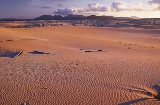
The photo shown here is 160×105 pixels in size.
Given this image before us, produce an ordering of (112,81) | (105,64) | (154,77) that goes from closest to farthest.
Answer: (112,81) → (154,77) → (105,64)

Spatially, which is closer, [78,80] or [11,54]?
[78,80]

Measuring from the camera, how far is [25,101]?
771 cm

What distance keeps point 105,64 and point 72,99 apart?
515cm

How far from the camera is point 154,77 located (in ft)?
35.2

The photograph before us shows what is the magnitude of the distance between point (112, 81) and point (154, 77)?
212 cm

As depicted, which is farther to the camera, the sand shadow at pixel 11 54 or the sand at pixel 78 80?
the sand shadow at pixel 11 54

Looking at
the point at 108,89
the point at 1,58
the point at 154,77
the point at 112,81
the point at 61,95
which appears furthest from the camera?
the point at 1,58

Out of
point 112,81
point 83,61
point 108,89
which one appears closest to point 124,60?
point 83,61

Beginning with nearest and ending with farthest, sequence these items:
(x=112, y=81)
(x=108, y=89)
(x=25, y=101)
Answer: (x=25, y=101) → (x=108, y=89) → (x=112, y=81)

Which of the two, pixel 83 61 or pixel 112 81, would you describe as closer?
pixel 112 81

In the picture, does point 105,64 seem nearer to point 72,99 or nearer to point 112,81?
point 112,81

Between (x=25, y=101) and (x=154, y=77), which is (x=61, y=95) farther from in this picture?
(x=154, y=77)

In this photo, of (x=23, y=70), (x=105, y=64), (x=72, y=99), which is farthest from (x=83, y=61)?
(x=72, y=99)

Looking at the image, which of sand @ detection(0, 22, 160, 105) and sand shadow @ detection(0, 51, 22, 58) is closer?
sand @ detection(0, 22, 160, 105)
